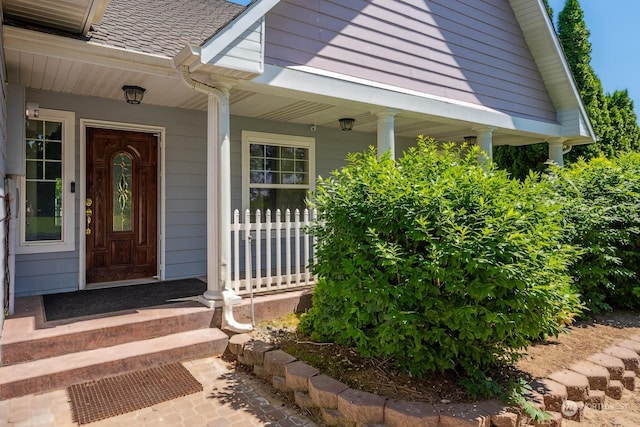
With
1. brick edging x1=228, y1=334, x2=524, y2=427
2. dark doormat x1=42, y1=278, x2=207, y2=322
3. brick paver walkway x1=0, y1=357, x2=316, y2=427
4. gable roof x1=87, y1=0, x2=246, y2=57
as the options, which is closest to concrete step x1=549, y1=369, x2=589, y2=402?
brick edging x1=228, y1=334, x2=524, y2=427

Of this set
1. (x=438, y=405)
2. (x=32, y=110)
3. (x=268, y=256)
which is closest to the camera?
(x=438, y=405)

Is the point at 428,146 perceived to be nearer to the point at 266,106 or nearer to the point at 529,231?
the point at 529,231

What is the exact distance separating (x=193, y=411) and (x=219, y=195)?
2091mm

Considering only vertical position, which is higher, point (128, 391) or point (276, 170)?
point (276, 170)

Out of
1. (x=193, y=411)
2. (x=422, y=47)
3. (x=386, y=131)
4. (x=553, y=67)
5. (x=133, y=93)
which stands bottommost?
(x=193, y=411)

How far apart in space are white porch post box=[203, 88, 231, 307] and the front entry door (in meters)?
1.79

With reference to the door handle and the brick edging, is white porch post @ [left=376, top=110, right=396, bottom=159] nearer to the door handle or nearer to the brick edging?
the brick edging

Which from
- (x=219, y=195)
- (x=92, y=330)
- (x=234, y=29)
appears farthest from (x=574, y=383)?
(x=234, y=29)

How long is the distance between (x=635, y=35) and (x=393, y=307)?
104 ft

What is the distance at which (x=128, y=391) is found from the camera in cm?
312

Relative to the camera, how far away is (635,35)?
81.8 feet

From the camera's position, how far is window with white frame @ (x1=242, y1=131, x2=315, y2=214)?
20.5 ft

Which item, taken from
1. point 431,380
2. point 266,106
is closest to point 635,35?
point 266,106

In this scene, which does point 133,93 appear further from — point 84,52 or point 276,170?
point 276,170
